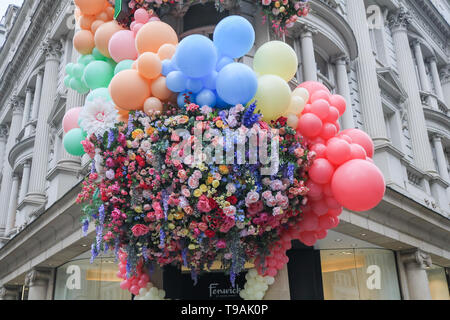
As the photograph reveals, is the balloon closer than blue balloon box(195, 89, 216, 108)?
Yes

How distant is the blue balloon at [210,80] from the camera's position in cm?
591

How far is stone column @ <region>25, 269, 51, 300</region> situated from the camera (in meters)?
13.0

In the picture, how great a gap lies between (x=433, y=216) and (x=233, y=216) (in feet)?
28.9

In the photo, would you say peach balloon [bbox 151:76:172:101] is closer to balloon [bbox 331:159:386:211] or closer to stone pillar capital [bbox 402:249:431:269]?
balloon [bbox 331:159:386:211]

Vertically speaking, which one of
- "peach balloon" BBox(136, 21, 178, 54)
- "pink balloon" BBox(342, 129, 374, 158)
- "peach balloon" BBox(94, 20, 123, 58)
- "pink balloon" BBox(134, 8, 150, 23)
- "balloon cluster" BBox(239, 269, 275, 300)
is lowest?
"balloon cluster" BBox(239, 269, 275, 300)

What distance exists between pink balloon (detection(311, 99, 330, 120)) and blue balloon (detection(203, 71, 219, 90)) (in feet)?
4.51

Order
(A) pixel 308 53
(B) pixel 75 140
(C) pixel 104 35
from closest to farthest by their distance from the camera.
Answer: (B) pixel 75 140 < (C) pixel 104 35 < (A) pixel 308 53

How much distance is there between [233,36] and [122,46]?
5.63 ft

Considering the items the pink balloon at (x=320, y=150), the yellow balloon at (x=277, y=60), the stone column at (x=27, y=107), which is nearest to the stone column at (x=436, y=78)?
the yellow balloon at (x=277, y=60)

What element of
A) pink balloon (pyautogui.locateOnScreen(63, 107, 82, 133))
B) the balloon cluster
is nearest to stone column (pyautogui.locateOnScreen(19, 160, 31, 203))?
pink balloon (pyautogui.locateOnScreen(63, 107, 82, 133))

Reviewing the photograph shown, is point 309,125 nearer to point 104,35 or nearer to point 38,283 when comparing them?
point 104,35

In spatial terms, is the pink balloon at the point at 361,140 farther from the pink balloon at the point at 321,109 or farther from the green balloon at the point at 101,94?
the green balloon at the point at 101,94

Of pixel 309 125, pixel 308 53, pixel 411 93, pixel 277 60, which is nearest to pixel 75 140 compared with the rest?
pixel 277 60

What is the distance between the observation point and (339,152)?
582 centimetres
